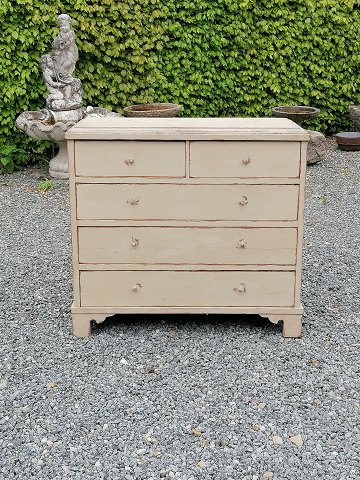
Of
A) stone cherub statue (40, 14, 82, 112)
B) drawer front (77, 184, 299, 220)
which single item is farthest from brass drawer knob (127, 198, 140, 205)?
stone cherub statue (40, 14, 82, 112)

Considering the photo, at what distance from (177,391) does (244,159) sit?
3.88ft

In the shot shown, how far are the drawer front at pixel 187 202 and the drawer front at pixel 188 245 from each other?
0.07 m

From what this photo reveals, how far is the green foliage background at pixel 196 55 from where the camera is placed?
727 centimetres

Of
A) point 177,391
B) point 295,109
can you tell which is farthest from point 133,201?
point 295,109

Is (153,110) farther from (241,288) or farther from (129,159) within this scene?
(241,288)

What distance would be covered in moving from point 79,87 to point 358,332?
4.49 meters

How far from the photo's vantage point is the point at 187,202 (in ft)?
11.8

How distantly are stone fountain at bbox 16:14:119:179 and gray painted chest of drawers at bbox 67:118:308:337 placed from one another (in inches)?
135

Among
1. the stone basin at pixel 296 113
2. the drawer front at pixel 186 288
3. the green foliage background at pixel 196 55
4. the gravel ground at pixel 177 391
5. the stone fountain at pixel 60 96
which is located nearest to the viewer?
the gravel ground at pixel 177 391

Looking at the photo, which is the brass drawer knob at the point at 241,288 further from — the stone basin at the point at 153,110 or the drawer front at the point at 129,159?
the stone basin at the point at 153,110

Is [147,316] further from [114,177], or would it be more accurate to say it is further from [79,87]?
[79,87]

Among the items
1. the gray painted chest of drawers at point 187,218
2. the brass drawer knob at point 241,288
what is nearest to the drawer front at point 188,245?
the gray painted chest of drawers at point 187,218

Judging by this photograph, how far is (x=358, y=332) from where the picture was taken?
150 inches

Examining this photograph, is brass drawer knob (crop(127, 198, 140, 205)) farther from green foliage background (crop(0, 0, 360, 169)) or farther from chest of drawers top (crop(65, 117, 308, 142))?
green foliage background (crop(0, 0, 360, 169))
